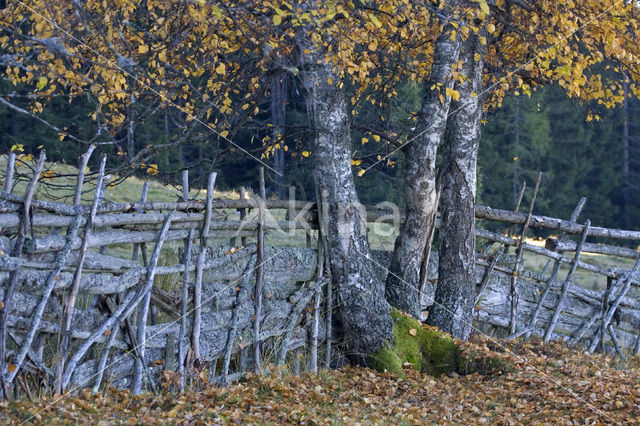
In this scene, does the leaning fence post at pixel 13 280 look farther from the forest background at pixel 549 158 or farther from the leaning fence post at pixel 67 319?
the forest background at pixel 549 158

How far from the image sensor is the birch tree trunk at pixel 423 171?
752 cm

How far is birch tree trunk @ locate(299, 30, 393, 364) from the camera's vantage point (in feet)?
23.2

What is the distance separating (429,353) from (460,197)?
1.72 metres

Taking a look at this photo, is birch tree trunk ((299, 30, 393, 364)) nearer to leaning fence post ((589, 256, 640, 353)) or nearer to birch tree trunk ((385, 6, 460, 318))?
birch tree trunk ((385, 6, 460, 318))

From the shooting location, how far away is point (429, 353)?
7613mm

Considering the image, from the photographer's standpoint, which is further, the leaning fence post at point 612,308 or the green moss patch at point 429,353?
the leaning fence post at point 612,308

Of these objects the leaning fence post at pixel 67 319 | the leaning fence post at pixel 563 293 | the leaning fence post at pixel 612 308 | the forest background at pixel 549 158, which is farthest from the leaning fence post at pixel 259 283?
the forest background at pixel 549 158

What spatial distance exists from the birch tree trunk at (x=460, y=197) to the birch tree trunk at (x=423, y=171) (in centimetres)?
25

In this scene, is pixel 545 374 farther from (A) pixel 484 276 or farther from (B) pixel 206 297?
(B) pixel 206 297

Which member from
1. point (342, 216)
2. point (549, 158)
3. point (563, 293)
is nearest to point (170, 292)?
point (342, 216)

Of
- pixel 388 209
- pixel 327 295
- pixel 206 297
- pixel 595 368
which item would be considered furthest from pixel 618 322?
pixel 206 297

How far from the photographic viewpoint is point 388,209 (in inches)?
328

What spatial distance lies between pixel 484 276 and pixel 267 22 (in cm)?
439

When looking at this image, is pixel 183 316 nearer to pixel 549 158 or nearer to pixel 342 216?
pixel 342 216
